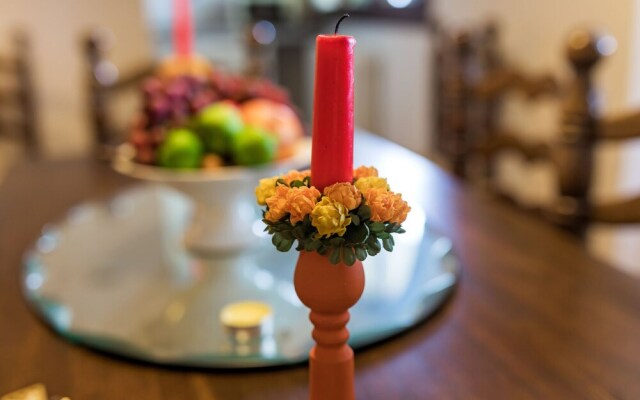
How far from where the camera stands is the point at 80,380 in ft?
2.07

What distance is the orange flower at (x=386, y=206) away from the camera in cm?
42

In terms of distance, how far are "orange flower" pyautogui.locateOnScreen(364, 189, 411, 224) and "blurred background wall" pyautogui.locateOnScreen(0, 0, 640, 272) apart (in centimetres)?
138

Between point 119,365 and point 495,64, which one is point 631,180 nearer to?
point 495,64

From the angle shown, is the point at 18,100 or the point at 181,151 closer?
the point at 181,151

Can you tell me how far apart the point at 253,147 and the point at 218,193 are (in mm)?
79

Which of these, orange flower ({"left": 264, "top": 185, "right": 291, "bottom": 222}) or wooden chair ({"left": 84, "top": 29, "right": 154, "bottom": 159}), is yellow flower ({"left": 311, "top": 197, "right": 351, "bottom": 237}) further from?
wooden chair ({"left": 84, "top": 29, "right": 154, "bottom": 159})

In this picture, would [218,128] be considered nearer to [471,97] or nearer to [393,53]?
[471,97]

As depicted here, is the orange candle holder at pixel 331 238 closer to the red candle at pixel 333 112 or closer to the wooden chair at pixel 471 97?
the red candle at pixel 333 112

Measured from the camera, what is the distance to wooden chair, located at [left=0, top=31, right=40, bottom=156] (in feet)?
8.43

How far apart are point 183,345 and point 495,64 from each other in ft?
5.78

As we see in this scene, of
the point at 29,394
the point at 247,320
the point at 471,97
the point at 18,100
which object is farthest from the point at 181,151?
the point at 18,100

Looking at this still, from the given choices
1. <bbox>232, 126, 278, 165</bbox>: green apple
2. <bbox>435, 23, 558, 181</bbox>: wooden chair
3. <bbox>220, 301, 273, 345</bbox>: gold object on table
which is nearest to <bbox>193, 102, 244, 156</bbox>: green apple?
<bbox>232, 126, 278, 165</bbox>: green apple

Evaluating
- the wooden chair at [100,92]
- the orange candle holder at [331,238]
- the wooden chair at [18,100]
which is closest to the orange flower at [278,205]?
the orange candle holder at [331,238]

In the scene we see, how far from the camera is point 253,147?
0.87 metres
